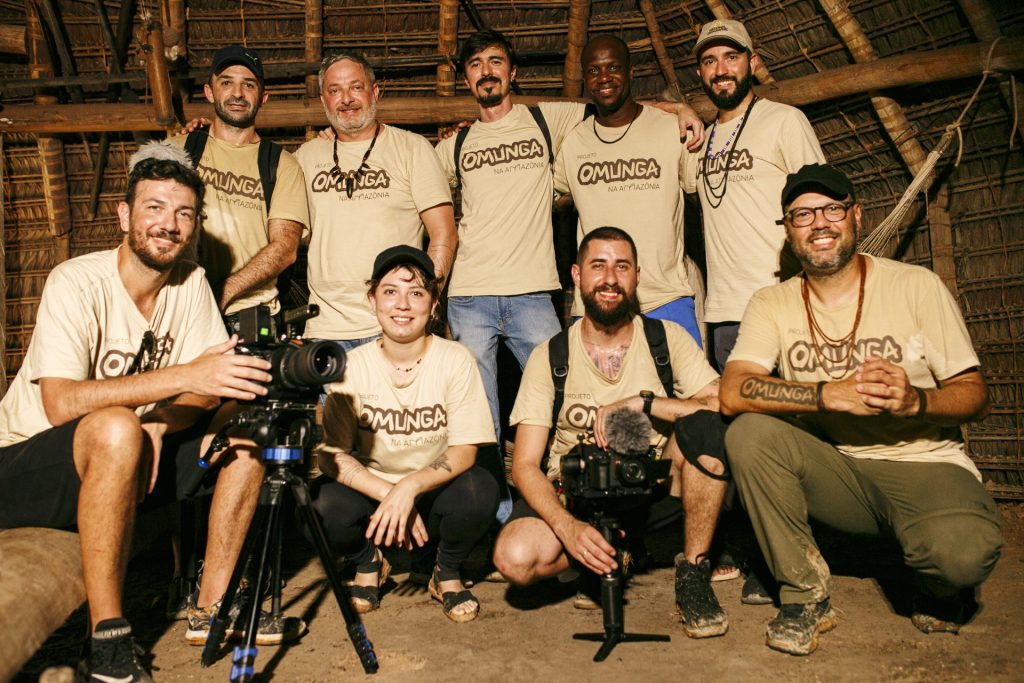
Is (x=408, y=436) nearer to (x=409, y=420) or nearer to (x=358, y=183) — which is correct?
(x=409, y=420)

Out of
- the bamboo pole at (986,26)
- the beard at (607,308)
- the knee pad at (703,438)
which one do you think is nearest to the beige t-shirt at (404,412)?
the beard at (607,308)

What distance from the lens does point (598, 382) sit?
3771 millimetres

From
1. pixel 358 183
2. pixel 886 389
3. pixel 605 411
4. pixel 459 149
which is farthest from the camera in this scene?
pixel 459 149

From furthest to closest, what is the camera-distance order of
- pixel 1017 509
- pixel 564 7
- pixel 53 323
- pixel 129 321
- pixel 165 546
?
pixel 564 7, pixel 1017 509, pixel 165 546, pixel 129 321, pixel 53 323

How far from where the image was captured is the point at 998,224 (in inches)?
212

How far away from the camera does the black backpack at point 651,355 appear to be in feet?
12.3

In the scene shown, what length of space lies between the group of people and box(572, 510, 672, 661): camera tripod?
54mm

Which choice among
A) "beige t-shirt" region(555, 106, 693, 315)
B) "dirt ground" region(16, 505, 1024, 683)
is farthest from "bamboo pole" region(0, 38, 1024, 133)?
"dirt ground" region(16, 505, 1024, 683)

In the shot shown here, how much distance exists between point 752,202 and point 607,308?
106 centimetres

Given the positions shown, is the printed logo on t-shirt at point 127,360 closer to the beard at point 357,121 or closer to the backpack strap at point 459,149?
the beard at point 357,121

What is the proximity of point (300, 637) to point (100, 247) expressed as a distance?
432 cm

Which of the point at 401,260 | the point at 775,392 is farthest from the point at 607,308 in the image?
the point at 401,260

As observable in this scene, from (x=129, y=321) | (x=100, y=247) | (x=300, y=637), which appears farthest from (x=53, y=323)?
(x=100, y=247)

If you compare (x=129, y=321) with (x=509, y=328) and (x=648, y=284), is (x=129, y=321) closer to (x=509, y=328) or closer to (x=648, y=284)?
(x=509, y=328)
